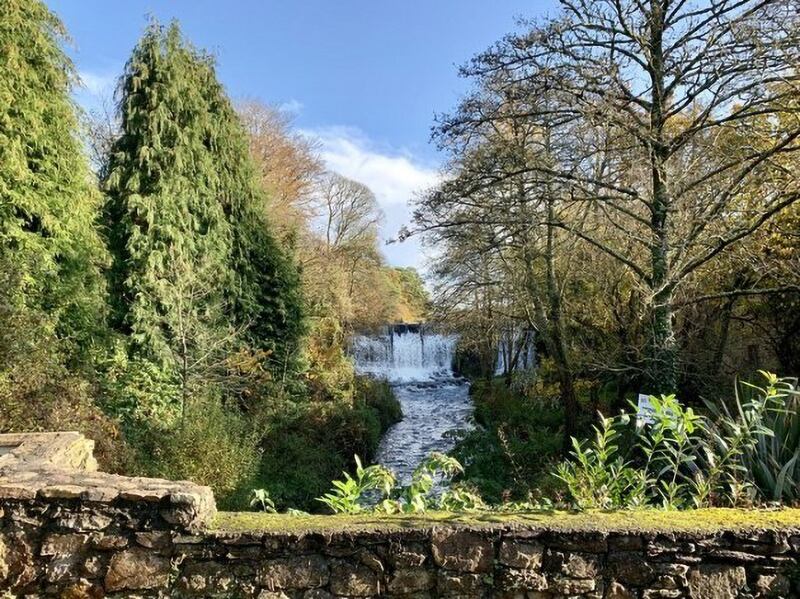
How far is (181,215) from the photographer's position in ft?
33.3

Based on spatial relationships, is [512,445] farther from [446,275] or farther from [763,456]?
[763,456]

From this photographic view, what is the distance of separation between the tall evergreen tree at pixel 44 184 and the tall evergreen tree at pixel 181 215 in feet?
3.96

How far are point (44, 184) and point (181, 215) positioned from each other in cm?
295

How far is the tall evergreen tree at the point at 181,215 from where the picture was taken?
9.28m

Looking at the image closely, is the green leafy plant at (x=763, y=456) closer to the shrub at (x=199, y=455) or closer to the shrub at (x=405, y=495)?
the shrub at (x=405, y=495)

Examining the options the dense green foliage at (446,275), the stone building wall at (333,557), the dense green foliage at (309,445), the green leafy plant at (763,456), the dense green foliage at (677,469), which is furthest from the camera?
the dense green foliage at (309,445)

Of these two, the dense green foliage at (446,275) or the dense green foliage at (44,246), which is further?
the dense green foliage at (446,275)

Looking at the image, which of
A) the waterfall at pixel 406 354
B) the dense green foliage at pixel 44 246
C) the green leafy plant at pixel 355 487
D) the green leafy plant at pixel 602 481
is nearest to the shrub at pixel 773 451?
the green leafy plant at pixel 602 481

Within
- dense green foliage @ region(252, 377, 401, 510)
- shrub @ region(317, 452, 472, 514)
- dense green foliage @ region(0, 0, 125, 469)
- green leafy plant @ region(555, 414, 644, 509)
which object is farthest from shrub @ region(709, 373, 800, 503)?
dense green foliage @ region(252, 377, 401, 510)

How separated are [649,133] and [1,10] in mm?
8876

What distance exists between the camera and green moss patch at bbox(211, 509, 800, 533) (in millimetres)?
2287

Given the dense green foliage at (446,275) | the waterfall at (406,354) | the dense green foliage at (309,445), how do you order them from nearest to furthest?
the dense green foliage at (446,275) → the dense green foliage at (309,445) → the waterfall at (406,354)

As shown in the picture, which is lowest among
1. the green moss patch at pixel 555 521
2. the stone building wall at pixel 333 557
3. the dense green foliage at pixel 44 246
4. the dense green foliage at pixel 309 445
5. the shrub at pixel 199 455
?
the dense green foliage at pixel 309 445

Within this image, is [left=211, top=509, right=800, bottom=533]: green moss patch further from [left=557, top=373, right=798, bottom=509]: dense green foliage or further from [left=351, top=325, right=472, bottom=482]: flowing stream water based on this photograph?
[left=351, top=325, right=472, bottom=482]: flowing stream water
